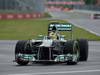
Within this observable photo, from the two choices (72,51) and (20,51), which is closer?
(72,51)

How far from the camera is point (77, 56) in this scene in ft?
49.9

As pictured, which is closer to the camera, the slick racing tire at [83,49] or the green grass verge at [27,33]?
the slick racing tire at [83,49]

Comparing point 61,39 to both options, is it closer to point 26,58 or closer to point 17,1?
point 26,58

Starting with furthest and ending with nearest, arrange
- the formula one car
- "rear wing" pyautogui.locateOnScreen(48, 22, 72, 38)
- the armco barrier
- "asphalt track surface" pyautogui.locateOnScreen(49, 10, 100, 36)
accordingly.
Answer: the armco barrier < "asphalt track surface" pyautogui.locateOnScreen(49, 10, 100, 36) < "rear wing" pyautogui.locateOnScreen(48, 22, 72, 38) < the formula one car

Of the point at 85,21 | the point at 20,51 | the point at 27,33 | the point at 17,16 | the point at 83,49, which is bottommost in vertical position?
the point at 17,16

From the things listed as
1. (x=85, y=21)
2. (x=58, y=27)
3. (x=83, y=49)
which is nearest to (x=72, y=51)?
(x=83, y=49)

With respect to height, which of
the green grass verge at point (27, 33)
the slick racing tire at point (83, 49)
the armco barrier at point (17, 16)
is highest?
the slick racing tire at point (83, 49)

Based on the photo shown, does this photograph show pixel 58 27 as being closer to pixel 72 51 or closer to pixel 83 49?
pixel 83 49

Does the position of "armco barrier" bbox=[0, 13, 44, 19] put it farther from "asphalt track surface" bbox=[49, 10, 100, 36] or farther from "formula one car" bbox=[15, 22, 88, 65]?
"formula one car" bbox=[15, 22, 88, 65]

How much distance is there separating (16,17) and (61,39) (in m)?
49.2

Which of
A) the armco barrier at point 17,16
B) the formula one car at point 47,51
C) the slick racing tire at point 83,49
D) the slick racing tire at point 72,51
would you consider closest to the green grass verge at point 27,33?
the slick racing tire at point 83,49

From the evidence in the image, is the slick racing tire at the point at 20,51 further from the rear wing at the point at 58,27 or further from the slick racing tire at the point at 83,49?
the rear wing at the point at 58,27

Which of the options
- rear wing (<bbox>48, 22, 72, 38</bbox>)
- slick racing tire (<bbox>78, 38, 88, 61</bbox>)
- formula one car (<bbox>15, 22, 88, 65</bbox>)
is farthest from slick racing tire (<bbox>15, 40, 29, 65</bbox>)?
rear wing (<bbox>48, 22, 72, 38</bbox>)

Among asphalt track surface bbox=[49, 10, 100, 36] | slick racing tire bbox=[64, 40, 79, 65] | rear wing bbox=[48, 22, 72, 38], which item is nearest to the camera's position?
slick racing tire bbox=[64, 40, 79, 65]
